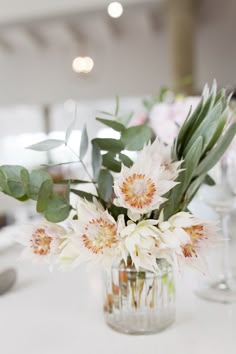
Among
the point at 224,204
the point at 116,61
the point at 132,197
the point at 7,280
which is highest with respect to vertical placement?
the point at 116,61

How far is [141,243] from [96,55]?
6.06 meters

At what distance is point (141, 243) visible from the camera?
0.52 meters

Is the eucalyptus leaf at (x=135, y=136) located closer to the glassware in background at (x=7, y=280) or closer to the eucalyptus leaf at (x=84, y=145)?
the eucalyptus leaf at (x=84, y=145)

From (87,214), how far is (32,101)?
22.3ft

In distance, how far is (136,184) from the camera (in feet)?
1.72

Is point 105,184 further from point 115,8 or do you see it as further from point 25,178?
point 115,8

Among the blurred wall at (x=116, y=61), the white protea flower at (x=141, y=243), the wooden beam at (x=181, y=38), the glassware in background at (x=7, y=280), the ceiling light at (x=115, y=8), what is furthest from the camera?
the blurred wall at (x=116, y=61)

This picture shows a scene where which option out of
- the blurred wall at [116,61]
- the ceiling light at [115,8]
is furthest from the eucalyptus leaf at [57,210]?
the blurred wall at [116,61]

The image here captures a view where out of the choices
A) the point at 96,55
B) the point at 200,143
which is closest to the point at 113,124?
the point at 200,143

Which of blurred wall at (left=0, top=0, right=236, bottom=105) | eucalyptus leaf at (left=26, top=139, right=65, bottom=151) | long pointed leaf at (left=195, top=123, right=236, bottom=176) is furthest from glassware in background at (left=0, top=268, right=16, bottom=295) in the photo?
blurred wall at (left=0, top=0, right=236, bottom=105)

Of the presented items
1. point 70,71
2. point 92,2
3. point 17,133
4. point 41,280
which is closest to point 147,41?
point 70,71

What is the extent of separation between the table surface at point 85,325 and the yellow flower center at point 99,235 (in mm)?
157

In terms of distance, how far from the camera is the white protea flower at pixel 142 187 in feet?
1.72

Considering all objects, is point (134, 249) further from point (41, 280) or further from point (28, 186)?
point (41, 280)
